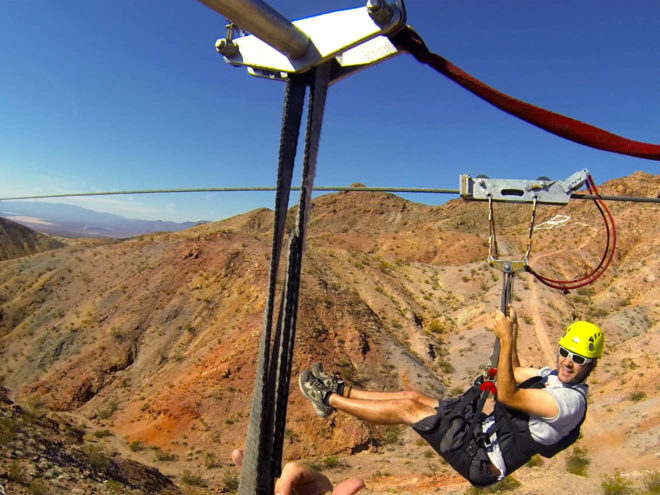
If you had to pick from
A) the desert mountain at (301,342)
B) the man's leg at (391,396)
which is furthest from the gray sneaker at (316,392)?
the desert mountain at (301,342)

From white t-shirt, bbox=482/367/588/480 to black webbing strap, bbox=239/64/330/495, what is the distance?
10.5 feet

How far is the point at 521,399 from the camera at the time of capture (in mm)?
3947

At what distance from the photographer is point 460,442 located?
14.2 feet

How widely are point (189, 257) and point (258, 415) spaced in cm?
2557

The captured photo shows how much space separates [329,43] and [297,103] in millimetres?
279

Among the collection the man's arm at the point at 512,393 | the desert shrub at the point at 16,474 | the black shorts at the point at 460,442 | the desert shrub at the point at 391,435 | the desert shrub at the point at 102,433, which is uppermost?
the man's arm at the point at 512,393

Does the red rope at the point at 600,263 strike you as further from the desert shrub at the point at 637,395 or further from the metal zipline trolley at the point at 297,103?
the desert shrub at the point at 637,395

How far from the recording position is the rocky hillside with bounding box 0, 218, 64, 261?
227ft

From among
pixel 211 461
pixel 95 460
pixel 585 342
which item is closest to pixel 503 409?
pixel 585 342

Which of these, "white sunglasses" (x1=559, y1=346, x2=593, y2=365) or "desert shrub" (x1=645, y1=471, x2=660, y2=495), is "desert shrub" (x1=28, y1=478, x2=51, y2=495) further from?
"desert shrub" (x1=645, y1=471, x2=660, y2=495)

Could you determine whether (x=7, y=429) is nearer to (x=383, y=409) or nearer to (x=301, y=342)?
(x=383, y=409)

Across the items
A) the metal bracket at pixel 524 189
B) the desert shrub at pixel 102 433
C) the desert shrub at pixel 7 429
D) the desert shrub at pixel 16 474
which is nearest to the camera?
the metal bracket at pixel 524 189

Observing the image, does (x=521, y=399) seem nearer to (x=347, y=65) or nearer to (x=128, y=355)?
(x=347, y=65)

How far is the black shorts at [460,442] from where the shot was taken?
13.9ft
